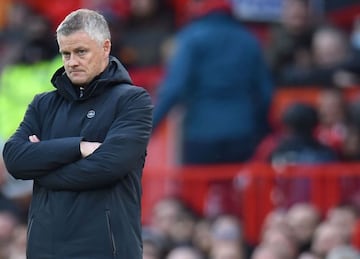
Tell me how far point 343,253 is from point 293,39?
4.46 metres

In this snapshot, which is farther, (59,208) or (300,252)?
(300,252)

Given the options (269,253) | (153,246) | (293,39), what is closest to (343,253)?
(269,253)

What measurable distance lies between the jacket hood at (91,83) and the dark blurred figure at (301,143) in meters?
4.53

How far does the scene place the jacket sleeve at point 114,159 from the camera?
20.9 feet

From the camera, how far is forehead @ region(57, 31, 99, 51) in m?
6.43

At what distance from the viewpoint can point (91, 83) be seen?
652 cm

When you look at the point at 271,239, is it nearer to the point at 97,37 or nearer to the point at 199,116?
the point at 199,116

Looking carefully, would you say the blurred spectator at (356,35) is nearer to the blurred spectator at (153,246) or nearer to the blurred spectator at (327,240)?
the blurred spectator at (153,246)

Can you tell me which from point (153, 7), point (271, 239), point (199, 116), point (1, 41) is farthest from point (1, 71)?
point (271, 239)

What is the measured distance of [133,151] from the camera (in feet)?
21.1

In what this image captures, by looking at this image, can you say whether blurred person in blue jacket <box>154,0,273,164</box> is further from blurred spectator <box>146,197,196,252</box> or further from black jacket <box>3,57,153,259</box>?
black jacket <box>3,57,153,259</box>

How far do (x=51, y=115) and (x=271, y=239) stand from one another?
12.3 ft

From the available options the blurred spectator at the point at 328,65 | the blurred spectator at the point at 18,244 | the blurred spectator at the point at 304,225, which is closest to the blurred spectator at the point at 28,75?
the blurred spectator at the point at 328,65

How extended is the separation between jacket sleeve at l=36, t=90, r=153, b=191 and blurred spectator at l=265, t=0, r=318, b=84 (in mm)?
6591
